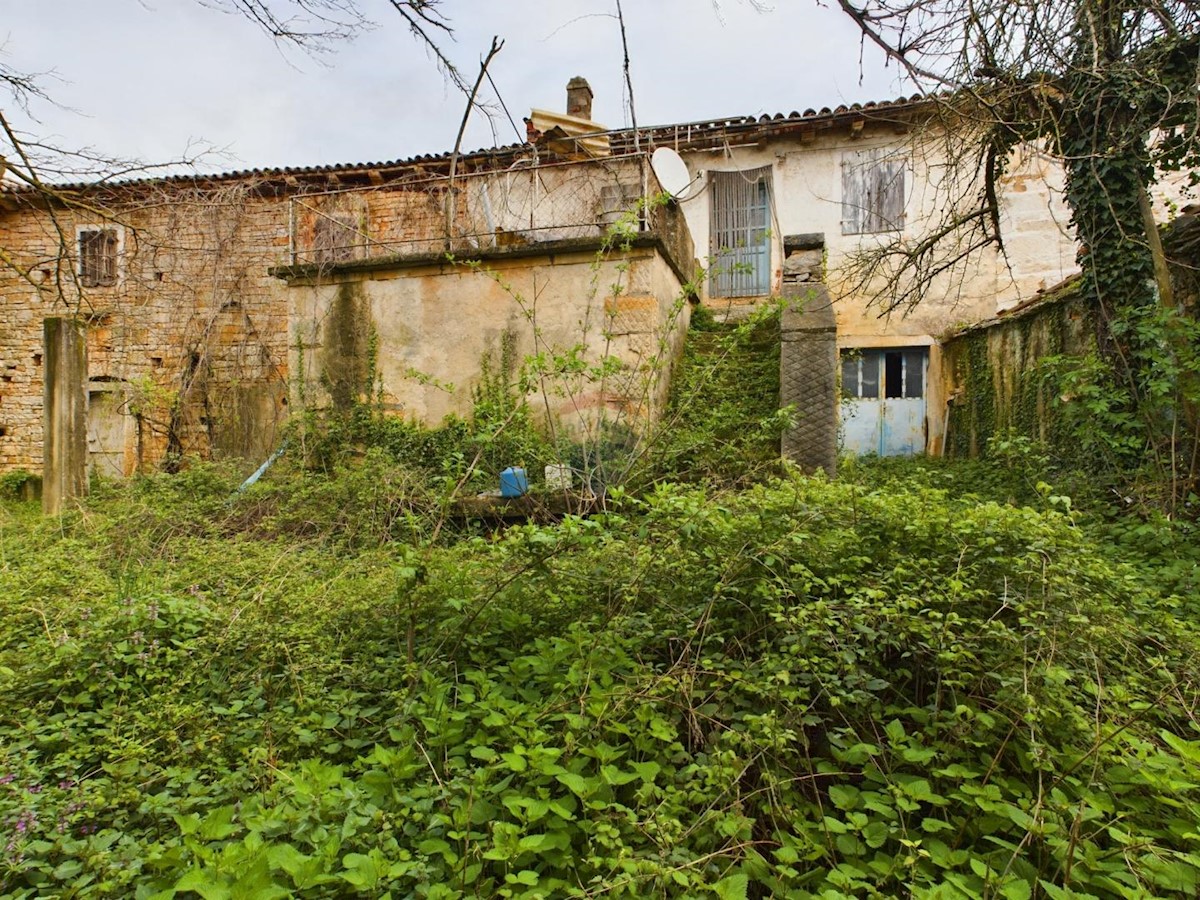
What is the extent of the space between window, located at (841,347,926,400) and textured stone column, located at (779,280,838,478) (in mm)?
5397

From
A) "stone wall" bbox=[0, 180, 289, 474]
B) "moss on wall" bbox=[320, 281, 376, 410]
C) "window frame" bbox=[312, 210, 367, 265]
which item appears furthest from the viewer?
"stone wall" bbox=[0, 180, 289, 474]

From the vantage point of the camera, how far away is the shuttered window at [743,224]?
41.5 ft

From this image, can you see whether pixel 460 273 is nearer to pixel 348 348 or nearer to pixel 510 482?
pixel 348 348

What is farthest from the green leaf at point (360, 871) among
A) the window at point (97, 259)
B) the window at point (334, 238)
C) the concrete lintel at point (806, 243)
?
the window at point (97, 259)

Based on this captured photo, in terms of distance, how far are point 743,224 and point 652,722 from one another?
11.9 m

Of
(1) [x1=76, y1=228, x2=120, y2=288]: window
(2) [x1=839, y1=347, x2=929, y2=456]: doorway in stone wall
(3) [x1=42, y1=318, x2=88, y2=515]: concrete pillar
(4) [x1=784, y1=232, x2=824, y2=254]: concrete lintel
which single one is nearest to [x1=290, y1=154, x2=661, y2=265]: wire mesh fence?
(4) [x1=784, y1=232, x2=824, y2=254]: concrete lintel

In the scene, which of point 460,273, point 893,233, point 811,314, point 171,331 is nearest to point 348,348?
point 460,273

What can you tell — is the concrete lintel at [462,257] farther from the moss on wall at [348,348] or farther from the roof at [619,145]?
the roof at [619,145]

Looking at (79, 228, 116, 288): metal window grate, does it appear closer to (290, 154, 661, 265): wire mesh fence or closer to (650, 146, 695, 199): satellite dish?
(290, 154, 661, 265): wire mesh fence

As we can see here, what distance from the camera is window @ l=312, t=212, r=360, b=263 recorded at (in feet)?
27.4

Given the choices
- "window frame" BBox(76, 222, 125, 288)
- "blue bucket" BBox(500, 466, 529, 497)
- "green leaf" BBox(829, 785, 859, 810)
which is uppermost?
"window frame" BBox(76, 222, 125, 288)

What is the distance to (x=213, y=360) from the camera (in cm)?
1185

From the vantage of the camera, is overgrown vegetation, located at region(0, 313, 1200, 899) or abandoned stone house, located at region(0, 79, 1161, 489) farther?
abandoned stone house, located at region(0, 79, 1161, 489)

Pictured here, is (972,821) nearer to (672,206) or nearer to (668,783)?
(668,783)
